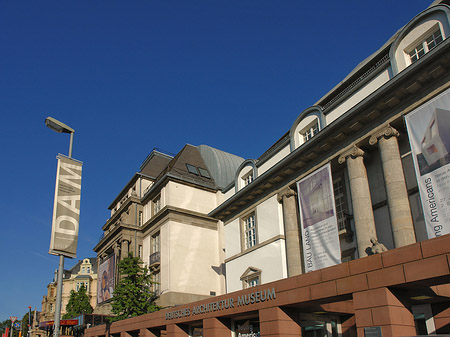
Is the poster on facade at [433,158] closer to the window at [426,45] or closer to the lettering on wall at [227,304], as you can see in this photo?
the window at [426,45]

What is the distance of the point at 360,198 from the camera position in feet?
65.9

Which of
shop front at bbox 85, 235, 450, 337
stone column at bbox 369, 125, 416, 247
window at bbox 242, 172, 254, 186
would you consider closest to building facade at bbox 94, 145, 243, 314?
window at bbox 242, 172, 254, 186

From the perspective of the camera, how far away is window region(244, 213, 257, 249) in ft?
93.1

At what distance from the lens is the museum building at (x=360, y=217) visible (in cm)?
1362

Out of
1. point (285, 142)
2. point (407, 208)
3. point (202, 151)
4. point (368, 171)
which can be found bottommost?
point (407, 208)

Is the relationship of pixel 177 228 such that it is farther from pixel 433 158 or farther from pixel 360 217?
pixel 433 158

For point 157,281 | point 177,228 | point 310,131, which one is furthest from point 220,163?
point 310,131

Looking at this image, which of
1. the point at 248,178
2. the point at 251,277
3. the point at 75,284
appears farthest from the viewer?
the point at 75,284

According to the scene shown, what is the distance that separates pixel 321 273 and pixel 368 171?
8.13 meters

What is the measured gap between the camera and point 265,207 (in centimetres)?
2744

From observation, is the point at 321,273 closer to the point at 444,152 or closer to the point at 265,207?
the point at 444,152

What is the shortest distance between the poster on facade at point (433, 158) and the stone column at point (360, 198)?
3.38 metres

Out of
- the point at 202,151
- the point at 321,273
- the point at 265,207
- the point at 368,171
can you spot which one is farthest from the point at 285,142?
the point at 202,151

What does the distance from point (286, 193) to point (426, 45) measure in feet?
35.5
